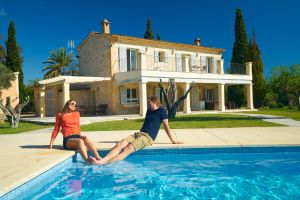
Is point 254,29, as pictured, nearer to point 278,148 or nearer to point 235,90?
point 235,90

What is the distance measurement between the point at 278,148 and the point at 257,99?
2651 centimetres

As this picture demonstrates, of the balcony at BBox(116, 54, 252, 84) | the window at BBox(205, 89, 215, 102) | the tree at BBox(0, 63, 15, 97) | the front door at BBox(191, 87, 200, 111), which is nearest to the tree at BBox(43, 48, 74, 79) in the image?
the tree at BBox(0, 63, 15, 97)

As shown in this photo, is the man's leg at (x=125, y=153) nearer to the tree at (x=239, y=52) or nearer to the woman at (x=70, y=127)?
the woman at (x=70, y=127)

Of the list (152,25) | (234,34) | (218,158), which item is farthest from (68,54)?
(218,158)

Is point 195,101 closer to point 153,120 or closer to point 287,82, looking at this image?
point 287,82

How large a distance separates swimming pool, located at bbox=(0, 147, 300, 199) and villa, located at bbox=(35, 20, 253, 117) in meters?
13.1

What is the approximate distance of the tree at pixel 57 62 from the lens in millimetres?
41000

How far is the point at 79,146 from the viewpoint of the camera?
Answer: 6207mm

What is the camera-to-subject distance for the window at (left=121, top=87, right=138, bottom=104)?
2283 centimetres

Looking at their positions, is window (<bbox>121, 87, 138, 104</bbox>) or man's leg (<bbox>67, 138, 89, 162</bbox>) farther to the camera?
window (<bbox>121, 87, 138, 104</bbox>)

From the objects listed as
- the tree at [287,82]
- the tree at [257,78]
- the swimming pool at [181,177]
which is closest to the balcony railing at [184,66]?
the tree at [257,78]

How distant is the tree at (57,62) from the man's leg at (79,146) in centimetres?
3637

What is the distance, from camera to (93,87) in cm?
2452

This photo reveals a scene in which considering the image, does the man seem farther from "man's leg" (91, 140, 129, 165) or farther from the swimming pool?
the swimming pool
